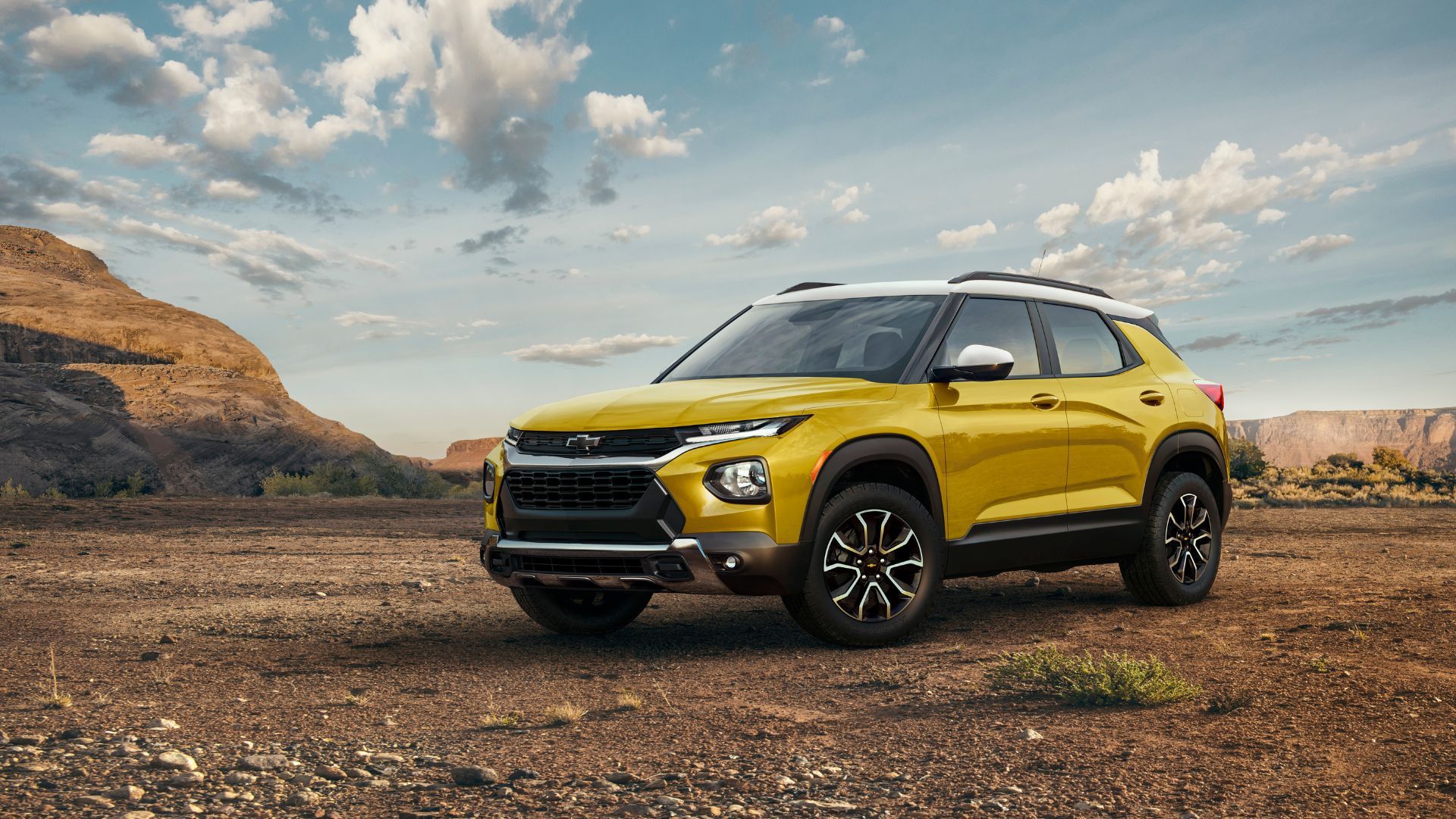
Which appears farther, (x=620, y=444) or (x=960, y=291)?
(x=960, y=291)

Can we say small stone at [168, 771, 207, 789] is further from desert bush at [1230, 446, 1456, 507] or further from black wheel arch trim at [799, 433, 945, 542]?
desert bush at [1230, 446, 1456, 507]

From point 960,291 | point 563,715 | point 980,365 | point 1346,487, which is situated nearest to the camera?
point 563,715

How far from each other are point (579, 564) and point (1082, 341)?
384cm

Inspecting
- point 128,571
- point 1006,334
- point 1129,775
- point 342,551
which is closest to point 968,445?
point 1006,334

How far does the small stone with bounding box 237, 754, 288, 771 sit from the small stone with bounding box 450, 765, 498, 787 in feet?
2.21

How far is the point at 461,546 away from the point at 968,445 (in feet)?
30.5

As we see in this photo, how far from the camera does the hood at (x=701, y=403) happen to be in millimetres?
5746

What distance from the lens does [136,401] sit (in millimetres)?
42875

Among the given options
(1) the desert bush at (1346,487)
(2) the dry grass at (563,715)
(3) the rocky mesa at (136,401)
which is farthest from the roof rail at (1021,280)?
(3) the rocky mesa at (136,401)

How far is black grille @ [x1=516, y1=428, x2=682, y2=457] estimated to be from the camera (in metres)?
5.71

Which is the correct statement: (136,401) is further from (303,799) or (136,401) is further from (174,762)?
(303,799)

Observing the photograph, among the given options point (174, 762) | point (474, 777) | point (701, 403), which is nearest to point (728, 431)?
point (701, 403)

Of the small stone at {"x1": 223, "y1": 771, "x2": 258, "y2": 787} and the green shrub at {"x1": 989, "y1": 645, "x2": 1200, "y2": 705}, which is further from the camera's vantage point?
the green shrub at {"x1": 989, "y1": 645, "x2": 1200, "y2": 705}

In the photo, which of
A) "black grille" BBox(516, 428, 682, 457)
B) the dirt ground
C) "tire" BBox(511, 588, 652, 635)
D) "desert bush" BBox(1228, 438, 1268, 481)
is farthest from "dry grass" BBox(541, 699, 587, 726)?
"desert bush" BBox(1228, 438, 1268, 481)
